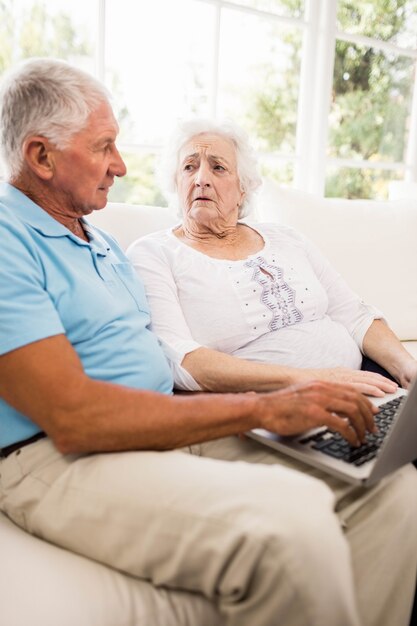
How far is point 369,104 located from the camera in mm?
3670

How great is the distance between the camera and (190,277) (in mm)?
1490

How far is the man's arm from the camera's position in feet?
2.90

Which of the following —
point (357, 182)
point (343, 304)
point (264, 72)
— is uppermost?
point (264, 72)

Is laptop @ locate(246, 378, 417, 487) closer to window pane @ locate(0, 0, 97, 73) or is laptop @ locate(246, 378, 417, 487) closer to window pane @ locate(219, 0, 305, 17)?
window pane @ locate(0, 0, 97, 73)

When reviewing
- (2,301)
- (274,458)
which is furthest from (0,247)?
(274,458)

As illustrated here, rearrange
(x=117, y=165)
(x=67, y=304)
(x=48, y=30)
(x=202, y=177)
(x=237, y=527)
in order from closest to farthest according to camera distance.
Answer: (x=237, y=527) → (x=67, y=304) → (x=117, y=165) → (x=202, y=177) → (x=48, y=30)

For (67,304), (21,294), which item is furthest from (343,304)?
(21,294)

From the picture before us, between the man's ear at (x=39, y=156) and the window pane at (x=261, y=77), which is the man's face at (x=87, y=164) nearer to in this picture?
Result: the man's ear at (x=39, y=156)

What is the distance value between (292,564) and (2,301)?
57cm

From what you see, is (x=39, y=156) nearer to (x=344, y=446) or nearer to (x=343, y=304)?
(x=344, y=446)

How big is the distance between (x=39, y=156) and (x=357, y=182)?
299 centimetres

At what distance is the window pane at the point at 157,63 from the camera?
8.77 feet

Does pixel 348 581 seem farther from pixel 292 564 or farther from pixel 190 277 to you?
pixel 190 277

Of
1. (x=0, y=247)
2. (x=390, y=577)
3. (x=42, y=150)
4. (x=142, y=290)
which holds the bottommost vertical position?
(x=390, y=577)
